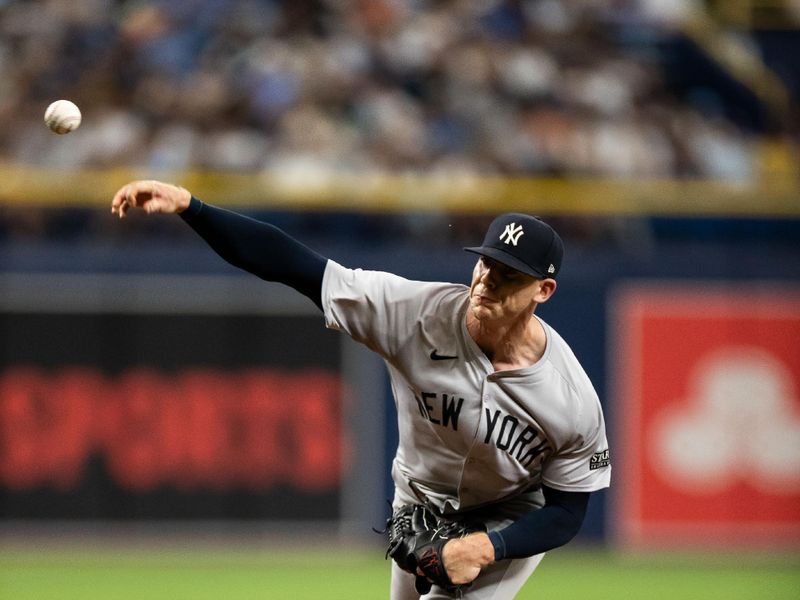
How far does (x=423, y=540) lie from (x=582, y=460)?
0.66 metres

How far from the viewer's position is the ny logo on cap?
4754 millimetres

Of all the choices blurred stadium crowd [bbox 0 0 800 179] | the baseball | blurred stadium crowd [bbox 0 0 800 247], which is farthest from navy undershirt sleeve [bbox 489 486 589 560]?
blurred stadium crowd [bbox 0 0 800 179]

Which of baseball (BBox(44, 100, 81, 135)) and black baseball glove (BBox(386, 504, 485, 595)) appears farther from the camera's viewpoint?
baseball (BBox(44, 100, 81, 135))

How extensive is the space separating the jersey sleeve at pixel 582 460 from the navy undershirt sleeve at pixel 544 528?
0.14 feet

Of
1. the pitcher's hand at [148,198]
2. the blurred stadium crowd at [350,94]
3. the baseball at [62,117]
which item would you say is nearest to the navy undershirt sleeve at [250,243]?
the pitcher's hand at [148,198]

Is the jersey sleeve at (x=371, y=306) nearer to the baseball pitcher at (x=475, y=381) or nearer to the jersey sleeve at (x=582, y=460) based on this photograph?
the baseball pitcher at (x=475, y=381)

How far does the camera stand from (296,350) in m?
10.4

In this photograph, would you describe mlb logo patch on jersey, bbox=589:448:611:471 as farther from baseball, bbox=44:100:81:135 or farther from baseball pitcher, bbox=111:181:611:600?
baseball, bbox=44:100:81:135

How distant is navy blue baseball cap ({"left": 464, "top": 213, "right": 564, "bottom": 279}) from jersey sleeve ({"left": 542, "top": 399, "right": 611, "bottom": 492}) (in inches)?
23.0

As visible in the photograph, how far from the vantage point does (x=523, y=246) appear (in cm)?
476

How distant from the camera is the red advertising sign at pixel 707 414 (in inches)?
413

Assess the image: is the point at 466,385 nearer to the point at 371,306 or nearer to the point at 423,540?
the point at 371,306

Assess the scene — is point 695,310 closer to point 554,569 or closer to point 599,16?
point 554,569

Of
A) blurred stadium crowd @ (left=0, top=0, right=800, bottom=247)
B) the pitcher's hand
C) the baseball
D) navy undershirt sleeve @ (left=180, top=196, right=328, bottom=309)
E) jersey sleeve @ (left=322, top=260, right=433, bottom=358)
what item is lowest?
jersey sleeve @ (left=322, top=260, right=433, bottom=358)
